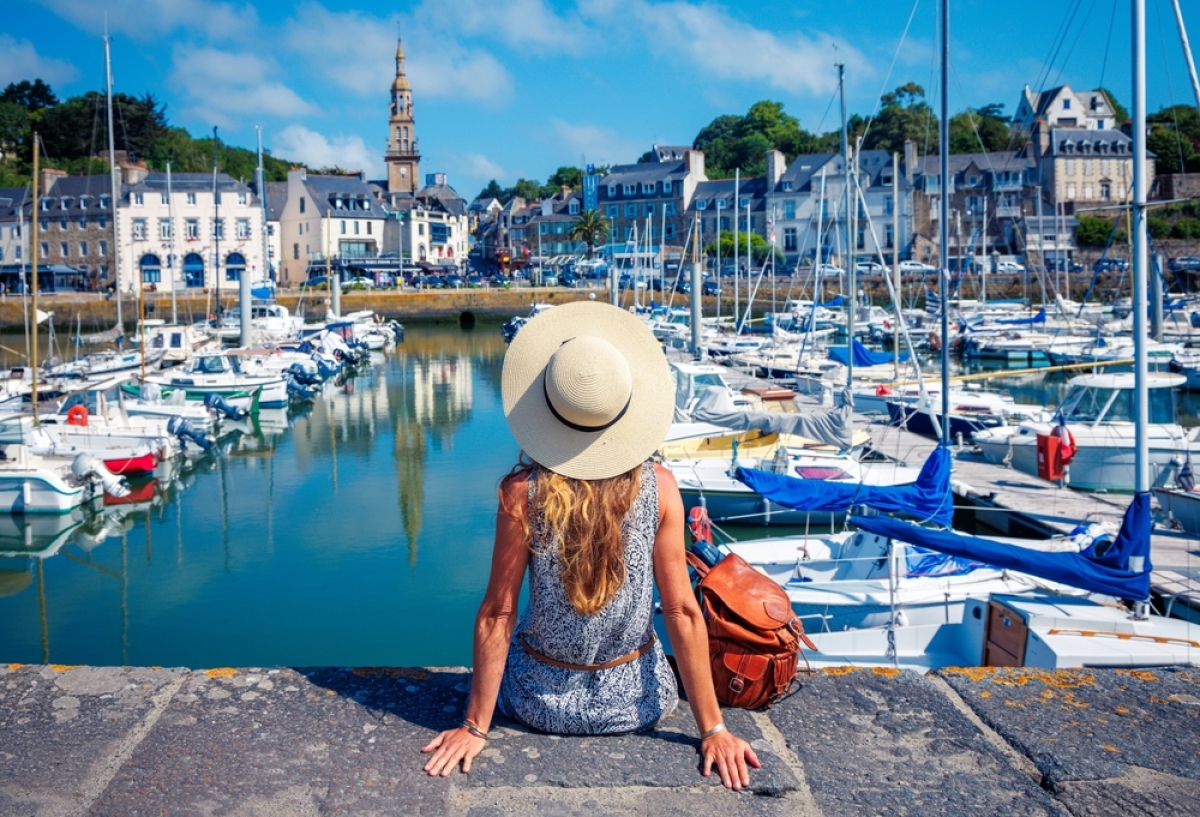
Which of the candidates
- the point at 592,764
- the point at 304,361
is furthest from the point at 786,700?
the point at 304,361

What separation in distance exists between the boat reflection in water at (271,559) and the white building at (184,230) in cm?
5407

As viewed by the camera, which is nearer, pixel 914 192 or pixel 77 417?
pixel 77 417

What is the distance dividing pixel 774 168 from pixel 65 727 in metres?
89.8

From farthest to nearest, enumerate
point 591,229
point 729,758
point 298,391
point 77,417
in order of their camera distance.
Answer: point 591,229
point 298,391
point 77,417
point 729,758

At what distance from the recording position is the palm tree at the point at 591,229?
3755 inches

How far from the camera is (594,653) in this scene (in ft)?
11.0

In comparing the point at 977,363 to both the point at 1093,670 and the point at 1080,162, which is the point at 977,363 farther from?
the point at 1080,162

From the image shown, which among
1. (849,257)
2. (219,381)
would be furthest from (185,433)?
(849,257)

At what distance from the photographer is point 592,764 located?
3.01 m

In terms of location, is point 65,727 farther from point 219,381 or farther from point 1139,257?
point 219,381

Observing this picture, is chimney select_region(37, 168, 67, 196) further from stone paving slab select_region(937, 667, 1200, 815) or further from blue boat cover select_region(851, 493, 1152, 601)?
stone paving slab select_region(937, 667, 1200, 815)

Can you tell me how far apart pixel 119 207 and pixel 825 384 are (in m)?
65.7

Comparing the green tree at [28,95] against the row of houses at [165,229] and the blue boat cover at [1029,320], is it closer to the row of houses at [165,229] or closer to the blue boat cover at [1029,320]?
the row of houses at [165,229]

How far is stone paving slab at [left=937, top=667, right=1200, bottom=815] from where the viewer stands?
288cm
